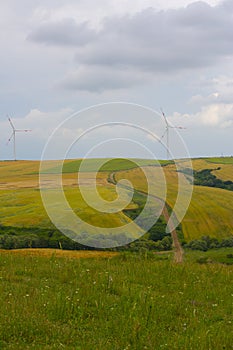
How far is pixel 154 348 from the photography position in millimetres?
7547

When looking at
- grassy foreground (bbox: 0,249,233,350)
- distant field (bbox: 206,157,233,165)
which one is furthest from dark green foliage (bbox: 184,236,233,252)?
distant field (bbox: 206,157,233,165)

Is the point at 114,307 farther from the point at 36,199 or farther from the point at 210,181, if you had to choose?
the point at 210,181

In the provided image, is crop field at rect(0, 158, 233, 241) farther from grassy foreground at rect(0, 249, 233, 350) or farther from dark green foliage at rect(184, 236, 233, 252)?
grassy foreground at rect(0, 249, 233, 350)

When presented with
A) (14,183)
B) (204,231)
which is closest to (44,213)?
(204,231)

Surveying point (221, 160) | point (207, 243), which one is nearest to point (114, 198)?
point (207, 243)

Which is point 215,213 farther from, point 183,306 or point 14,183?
point 183,306

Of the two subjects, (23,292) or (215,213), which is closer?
(23,292)

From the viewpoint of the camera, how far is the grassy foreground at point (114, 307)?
778 centimetres

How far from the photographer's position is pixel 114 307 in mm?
9547

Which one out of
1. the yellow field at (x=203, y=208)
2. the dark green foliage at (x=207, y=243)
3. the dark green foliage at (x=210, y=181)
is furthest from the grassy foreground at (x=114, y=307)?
the dark green foliage at (x=210, y=181)

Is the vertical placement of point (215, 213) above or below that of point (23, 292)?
below

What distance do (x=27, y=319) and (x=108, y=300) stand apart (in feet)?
7.34

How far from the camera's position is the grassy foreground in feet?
25.5

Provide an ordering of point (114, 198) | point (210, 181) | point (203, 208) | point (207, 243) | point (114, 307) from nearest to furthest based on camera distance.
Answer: point (114, 307) < point (114, 198) < point (207, 243) < point (203, 208) < point (210, 181)
